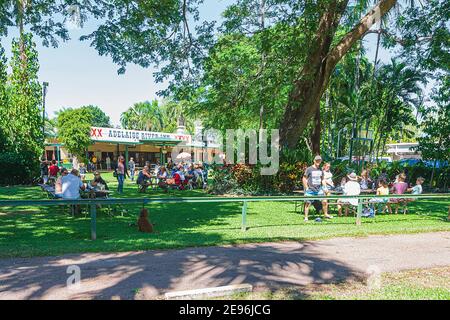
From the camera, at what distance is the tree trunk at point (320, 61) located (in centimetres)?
1322

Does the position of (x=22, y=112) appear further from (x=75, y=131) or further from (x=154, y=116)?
(x=154, y=116)

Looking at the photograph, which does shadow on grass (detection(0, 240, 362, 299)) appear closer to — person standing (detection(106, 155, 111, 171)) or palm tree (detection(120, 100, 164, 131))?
person standing (detection(106, 155, 111, 171))

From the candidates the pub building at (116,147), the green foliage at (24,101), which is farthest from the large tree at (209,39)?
the pub building at (116,147)

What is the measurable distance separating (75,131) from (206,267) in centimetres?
2957

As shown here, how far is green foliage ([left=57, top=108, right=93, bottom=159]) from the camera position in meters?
31.7

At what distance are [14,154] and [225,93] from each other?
38.7 ft

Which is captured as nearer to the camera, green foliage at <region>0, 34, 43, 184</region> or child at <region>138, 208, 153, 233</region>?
child at <region>138, 208, 153, 233</region>

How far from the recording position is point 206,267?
5.32 metres

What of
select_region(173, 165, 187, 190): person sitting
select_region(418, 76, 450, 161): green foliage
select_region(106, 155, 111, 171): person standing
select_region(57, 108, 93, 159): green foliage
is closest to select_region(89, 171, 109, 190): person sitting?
select_region(173, 165, 187, 190): person sitting

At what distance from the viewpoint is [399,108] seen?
29.6 meters

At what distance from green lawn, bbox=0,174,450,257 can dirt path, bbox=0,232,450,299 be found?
1.73ft


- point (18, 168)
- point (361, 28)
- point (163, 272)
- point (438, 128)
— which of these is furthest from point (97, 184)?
point (438, 128)
